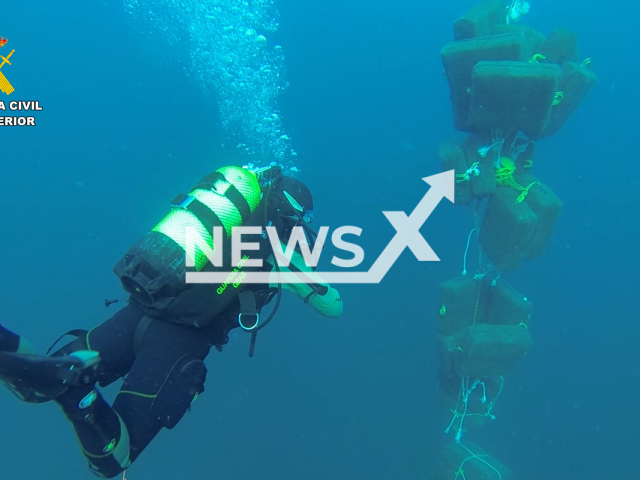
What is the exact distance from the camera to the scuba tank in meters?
3.07

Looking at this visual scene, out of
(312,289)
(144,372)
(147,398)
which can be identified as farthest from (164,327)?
(312,289)

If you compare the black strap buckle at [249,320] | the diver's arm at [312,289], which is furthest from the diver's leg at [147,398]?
the diver's arm at [312,289]

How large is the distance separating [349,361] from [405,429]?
3.09 metres

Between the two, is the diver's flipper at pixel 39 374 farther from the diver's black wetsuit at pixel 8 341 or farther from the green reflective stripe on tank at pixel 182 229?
the green reflective stripe on tank at pixel 182 229

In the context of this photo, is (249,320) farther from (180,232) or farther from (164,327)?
(180,232)

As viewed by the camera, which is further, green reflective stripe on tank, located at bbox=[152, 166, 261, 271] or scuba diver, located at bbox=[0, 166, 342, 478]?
green reflective stripe on tank, located at bbox=[152, 166, 261, 271]

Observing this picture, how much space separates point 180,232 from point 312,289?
1293 mm

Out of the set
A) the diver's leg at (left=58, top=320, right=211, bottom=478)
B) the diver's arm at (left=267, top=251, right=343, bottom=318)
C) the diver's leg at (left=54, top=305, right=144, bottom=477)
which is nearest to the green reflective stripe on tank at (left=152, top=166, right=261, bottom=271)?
the diver's arm at (left=267, top=251, right=343, bottom=318)

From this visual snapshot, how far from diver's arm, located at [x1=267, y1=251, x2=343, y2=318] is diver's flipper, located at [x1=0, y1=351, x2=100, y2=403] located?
5.14ft

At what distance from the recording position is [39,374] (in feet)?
7.98

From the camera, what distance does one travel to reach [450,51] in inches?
249

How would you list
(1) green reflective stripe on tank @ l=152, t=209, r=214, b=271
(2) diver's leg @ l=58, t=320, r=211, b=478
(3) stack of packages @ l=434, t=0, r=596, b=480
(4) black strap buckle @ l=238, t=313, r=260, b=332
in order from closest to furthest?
(2) diver's leg @ l=58, t=320, r=211, b=478
(1) green reflective stripe on tank @ l=152, t=209, r=214, b=271
(4) black strap buckle @ l=238, t=313, r=260, b=332
(3) stack of packages @ l=434, t=0, r=596, b=480

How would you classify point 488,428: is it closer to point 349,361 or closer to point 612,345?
point 349,361

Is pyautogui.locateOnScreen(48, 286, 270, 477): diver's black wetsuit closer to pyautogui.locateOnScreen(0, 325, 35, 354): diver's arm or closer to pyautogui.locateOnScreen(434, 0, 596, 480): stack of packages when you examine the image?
pyautogui.locateOnScreen(0, 325, 35, 354): diver's arm
